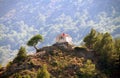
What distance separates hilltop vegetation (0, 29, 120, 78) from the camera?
104944mm

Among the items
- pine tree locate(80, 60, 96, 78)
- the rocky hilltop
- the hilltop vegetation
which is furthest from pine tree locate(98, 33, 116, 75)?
pine tree locate(80, 60, 96, 78)

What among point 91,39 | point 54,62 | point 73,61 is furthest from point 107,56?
point 54,62

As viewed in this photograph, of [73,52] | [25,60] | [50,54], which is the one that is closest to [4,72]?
[25,60]

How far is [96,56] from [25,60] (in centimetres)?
3172

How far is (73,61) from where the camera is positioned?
114 meters

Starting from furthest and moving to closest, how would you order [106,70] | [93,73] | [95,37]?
[95,37]
[106,70]
[93,73]

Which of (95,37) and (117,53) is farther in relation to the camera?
(95,37)

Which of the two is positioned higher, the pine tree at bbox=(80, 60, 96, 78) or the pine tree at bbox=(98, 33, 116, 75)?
the pine tree at bbox=(98, 33, 116, 75)

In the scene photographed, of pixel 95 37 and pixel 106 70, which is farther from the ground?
pixel 95 37

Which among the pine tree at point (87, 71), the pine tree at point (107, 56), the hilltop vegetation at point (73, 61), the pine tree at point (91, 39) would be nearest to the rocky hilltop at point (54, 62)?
the hilltop vegetation at point (73, 61)

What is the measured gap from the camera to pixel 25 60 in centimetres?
11238

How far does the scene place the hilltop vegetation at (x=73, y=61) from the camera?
10494 cm

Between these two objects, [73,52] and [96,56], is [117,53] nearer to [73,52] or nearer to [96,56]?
[96,56]

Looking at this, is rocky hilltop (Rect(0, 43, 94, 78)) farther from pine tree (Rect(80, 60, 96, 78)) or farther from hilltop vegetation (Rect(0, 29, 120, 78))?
pine tree (Rect(80, 60, 96, 78))
